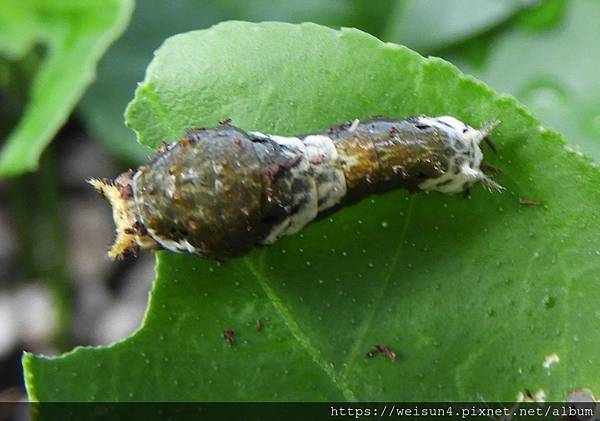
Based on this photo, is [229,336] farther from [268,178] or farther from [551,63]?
[551,63]

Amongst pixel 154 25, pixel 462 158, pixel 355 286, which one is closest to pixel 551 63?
pixel 462 158

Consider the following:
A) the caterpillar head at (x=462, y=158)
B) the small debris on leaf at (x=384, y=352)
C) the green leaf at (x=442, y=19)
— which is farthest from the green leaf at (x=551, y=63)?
the small debris on leaf at (x=384, y=352)

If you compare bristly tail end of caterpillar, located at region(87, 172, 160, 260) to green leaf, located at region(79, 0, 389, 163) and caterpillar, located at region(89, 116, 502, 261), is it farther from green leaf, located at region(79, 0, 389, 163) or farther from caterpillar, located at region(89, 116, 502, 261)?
green leaf, located at region(79, 0, 389, 163)

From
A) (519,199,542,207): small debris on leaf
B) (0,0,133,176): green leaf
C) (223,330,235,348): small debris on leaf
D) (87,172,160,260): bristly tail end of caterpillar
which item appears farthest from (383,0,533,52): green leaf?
(223,330,235,348): small debris on leaf

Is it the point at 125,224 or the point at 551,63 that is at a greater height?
the point at 551,63

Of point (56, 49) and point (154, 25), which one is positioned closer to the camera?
point (56, 49)

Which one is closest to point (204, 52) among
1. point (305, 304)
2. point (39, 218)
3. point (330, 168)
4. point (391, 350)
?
point (330, 168)

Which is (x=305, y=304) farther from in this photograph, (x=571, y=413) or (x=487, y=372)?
(x=571, y=413)
